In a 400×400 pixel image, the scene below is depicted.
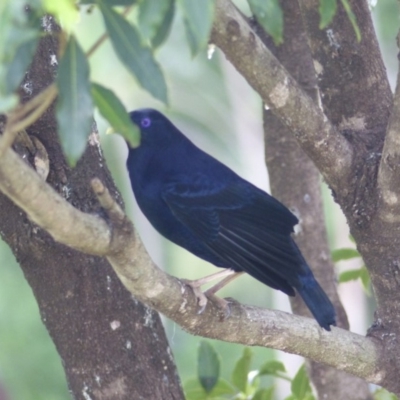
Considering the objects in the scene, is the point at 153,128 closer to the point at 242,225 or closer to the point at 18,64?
the point at 242,225

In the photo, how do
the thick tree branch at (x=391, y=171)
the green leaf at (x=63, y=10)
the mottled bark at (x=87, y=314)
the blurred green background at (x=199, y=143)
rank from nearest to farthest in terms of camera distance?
the green leaf at (x=63, y=10) < the thick tree branch at (x=391, y=171) < the mottled bark at (x=87, y=314) < the blurred green background at (x=199, y=143)

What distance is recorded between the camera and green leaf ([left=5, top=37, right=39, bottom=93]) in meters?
1.71

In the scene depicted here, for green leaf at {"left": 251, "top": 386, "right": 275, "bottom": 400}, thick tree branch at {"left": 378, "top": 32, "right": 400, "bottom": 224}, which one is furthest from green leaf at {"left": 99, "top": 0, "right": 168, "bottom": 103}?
green leaf at {"left": 251, "top": 386, "right": 275, "bottom": 400}

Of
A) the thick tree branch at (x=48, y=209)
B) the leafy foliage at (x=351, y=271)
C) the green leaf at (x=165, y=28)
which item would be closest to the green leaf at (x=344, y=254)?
the leafy foliage at (x=351, y=271)

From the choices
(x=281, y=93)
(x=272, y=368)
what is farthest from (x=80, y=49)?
(x=272, y=368)

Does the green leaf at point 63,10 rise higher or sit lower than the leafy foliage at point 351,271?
higher

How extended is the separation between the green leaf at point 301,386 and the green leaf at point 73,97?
2686mm

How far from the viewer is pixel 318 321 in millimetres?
3436

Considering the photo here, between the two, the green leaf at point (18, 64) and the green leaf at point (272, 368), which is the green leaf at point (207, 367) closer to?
the green leaf at point (272, 368)

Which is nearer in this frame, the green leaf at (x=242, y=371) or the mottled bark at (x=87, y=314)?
the mottled bark at (x=87, y=314)

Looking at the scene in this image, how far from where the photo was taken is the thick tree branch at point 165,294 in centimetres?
212

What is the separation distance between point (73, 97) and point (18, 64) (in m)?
0.13

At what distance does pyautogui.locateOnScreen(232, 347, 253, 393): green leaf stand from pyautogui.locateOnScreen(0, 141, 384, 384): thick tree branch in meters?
0.74

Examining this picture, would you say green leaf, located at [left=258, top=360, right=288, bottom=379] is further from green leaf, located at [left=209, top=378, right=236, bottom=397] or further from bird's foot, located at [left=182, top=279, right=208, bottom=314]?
bird's foot, located at [left=182, top=279, right=208, bottom=314]
